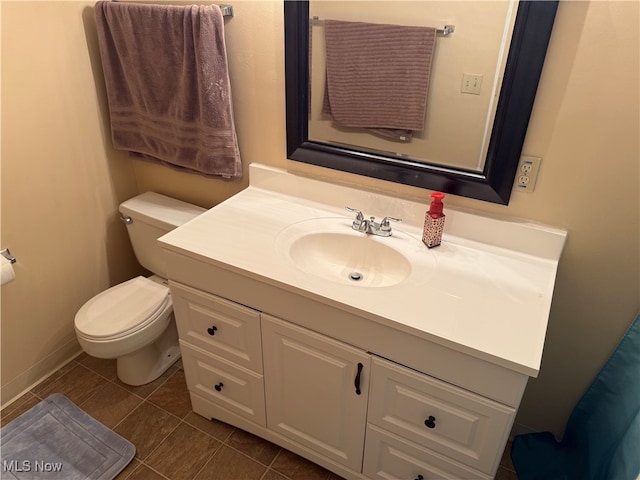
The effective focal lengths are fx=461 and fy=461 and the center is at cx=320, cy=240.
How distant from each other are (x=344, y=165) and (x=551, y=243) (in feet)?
2.18

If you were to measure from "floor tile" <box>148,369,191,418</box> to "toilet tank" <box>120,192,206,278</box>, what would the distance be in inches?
18.0

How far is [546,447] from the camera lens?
63.3 inches

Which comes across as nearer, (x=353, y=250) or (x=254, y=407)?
(x=353, y=250)

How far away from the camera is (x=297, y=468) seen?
5.37 feet

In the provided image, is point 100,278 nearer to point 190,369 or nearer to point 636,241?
point 190,369

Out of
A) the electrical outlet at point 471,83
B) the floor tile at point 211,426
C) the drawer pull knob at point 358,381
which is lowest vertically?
the floor tile at point 211,426

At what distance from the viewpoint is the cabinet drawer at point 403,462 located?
126 centimetres

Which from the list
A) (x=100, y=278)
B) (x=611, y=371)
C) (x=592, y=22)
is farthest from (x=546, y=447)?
(x=100, y=278)

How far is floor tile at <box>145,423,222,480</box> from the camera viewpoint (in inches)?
64.1

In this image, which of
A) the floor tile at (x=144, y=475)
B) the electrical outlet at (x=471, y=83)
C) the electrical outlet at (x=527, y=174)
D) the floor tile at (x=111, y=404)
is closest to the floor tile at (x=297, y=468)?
the floor tile at (x=144, y=475)

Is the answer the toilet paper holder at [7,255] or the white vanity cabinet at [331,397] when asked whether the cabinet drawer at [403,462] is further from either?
the toilet paper holder at [7,255]

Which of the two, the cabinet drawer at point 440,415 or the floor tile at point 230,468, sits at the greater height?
the cabinet drawer at point 440,415

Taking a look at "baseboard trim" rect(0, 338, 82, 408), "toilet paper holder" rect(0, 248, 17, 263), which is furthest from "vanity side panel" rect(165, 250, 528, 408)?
"baseboard trim" rect(0, 338, 82, 408)

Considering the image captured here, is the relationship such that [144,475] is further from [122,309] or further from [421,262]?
[421,262]
